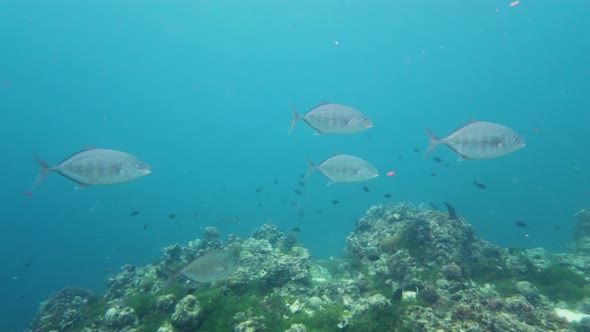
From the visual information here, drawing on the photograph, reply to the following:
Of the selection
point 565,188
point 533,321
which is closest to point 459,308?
point 533,321

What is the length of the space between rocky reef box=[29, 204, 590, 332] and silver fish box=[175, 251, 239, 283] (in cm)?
44

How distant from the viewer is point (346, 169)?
8852mm

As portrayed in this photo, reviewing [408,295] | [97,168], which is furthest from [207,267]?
[408,295]

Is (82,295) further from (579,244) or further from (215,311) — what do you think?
(579,244)

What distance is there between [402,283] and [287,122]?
12432cm

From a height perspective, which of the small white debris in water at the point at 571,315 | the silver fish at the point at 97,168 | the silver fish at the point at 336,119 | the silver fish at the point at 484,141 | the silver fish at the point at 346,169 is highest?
the silver fish at the point at 336,119

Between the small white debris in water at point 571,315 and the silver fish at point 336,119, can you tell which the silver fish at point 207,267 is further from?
the small white debris in water at point 571,315

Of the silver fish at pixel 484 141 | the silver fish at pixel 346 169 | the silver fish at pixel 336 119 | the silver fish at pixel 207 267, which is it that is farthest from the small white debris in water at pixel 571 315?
the silver fish at pixel 207 267

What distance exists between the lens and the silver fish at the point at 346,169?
8.79m

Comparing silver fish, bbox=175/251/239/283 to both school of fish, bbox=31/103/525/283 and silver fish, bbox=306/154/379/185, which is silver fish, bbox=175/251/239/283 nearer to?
school of fish, bbox=31/103/525/283

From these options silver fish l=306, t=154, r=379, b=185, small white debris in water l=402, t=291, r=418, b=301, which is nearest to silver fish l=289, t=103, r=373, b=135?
silver fish l=306, t=154, r=379, b=185

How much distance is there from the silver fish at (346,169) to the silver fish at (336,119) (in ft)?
3.64

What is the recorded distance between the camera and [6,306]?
50.2m

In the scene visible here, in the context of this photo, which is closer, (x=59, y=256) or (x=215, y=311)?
(x=215, y=311)
